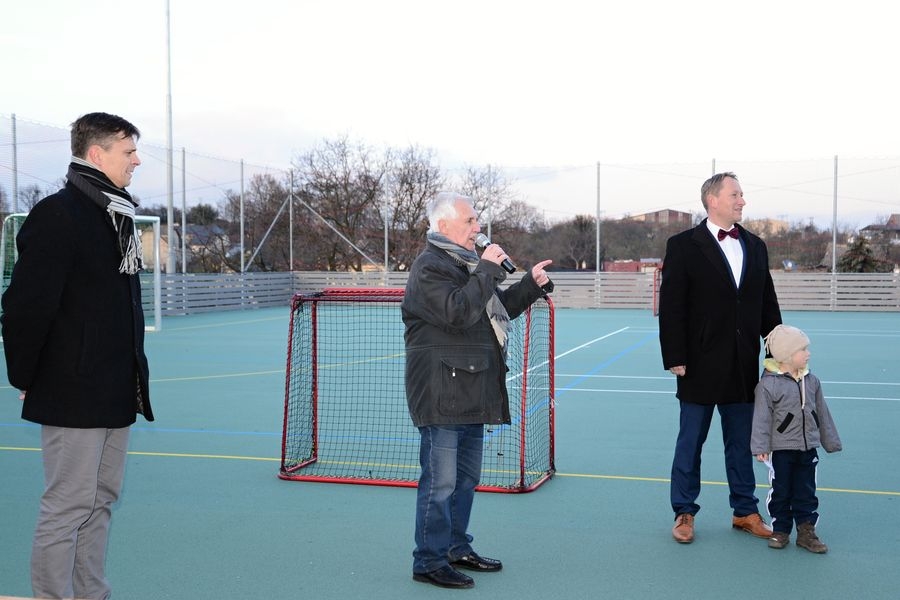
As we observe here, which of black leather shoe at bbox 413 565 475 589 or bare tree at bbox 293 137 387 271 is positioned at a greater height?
bare tree at bbox 293 137 387 271

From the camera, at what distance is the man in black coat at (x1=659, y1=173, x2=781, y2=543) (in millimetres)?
5086

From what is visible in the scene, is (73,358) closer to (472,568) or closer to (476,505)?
(472,568)

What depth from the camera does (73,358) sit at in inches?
133

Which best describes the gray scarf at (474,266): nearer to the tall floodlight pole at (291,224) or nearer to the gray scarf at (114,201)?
the gray scarf at (114,201)

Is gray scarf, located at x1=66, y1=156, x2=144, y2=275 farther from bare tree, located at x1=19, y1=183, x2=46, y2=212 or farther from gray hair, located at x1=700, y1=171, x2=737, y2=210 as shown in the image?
bare tree, located at x1=19, y1=183, x2=46, y2=212

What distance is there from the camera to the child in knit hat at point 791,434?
4.90 meters

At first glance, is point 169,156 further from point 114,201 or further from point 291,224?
point 114,201

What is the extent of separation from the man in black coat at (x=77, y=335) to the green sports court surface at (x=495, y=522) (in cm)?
96

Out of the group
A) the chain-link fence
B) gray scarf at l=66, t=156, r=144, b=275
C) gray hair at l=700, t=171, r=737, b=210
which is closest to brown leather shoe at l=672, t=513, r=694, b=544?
gray hair at l=700, t=171, r=737, b=210

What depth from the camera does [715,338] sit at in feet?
16.8

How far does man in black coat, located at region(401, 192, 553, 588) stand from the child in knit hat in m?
1.48

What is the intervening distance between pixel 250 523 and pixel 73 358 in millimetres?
2342

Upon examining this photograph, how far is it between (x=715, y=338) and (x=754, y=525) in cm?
105

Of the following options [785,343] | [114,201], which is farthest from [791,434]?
[114,201]
